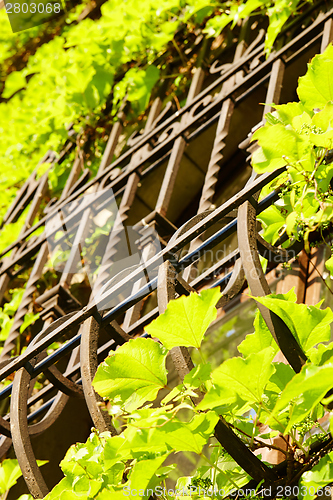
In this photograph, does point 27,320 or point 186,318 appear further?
point 27,320

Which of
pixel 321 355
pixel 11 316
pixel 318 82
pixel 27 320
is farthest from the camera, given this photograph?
pixel 11 316

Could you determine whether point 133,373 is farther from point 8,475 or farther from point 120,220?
point 120,220

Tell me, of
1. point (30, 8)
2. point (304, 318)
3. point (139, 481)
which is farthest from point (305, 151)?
point (30, 8)

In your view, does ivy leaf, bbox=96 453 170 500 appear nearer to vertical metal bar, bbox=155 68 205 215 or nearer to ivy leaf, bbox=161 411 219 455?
ivy leaf, bbox=161 411 219 455

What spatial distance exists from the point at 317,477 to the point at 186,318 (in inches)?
10.4

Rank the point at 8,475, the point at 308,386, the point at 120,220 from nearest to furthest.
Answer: the point at 308,386 < the point at 8,475 < the point at 120,220

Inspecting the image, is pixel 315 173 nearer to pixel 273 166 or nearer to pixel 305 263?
pixel 273 166

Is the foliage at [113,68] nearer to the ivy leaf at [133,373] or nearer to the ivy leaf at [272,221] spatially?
the ivy leaf at [272,221]

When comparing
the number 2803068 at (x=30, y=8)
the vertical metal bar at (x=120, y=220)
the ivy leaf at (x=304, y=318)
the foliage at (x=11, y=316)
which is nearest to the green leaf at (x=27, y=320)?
the foliage at (x=11, y=316)

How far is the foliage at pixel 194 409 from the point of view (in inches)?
22.6

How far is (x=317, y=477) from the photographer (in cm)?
56

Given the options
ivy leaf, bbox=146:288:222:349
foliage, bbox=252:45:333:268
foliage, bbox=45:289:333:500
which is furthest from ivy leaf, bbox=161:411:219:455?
foliage, bbox=252:45:333:268

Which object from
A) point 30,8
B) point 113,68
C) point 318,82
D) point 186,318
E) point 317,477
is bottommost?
point 317,477

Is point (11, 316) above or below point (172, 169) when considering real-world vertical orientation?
below
